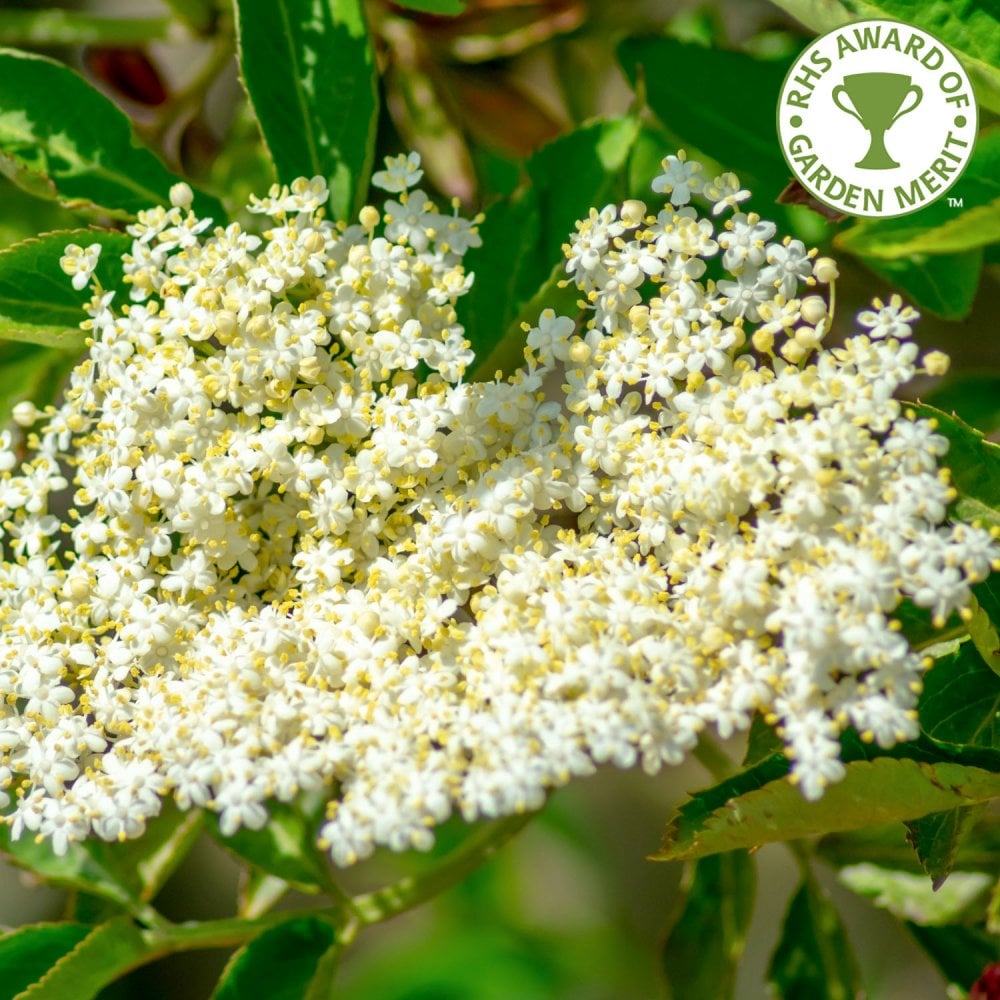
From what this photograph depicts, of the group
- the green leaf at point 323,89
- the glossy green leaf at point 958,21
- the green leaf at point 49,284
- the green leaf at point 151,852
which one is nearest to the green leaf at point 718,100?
the glossy green leaf at point 958,21

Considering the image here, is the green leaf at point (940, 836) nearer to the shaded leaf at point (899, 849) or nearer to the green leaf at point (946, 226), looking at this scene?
the shaded leaf at point (899, 849)

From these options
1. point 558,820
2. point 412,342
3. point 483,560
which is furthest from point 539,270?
point 558,820

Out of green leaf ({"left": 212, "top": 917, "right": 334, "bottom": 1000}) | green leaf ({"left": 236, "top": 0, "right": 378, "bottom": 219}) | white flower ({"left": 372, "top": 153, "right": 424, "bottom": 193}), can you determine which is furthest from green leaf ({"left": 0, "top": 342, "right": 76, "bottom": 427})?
green leaf ({"left": 212, "top": 917, "right": 334, "bottom": 1000})

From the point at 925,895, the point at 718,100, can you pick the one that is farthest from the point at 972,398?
the point at 925,895

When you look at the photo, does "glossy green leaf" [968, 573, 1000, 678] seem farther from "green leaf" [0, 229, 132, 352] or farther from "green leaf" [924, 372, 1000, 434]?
"green leaf" [0, 229, 132, 352]

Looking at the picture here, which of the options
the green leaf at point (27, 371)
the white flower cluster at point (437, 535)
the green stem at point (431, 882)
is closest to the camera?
the white flower cluster at point (437, 535)
